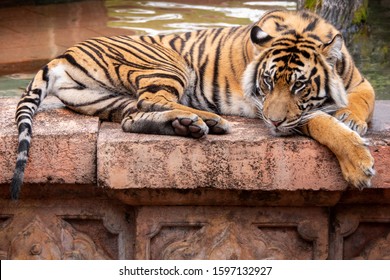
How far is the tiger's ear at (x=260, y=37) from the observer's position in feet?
13.8

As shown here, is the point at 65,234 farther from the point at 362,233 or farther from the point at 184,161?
the point at 362,233

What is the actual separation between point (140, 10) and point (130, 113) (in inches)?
236

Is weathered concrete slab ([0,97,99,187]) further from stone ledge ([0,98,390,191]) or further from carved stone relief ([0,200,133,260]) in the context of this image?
carved stone relief ([0,200,133,260])

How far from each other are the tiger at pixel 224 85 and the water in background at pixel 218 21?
5.08 feet

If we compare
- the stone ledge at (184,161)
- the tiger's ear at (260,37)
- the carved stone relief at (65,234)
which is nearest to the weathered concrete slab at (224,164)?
the stone ledge at (184,161)

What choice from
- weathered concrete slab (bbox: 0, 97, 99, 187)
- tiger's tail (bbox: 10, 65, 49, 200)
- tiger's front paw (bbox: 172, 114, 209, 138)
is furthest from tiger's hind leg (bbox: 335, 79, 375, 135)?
tiger's tail (bbox: 10, 65, 49, 200)

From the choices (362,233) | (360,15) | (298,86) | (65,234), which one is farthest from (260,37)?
(360,15)

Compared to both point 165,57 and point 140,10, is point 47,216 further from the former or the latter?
point 140,10

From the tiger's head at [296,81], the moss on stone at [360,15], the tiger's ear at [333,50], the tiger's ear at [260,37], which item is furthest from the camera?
the moss on stone at [360,15]

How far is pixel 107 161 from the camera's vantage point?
3771 millimetres

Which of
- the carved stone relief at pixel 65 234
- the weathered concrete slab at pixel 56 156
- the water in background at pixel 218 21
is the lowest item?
the water in background at pixel 218 21

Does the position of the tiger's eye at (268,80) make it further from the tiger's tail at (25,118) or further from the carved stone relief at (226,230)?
the tiger's tail at (25,118)

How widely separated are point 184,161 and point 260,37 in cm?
79

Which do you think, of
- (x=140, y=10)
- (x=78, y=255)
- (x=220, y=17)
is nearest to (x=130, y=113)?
(x=78, y=255)
